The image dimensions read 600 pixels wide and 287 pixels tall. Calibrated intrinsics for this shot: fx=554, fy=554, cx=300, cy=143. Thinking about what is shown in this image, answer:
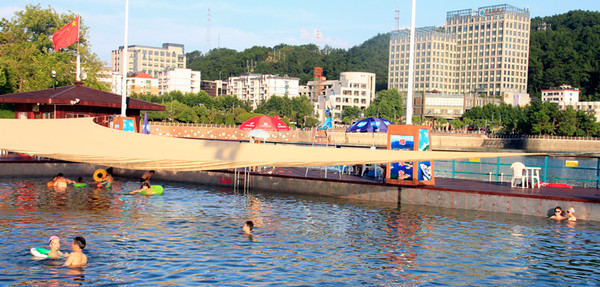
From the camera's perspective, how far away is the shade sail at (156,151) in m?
15.0

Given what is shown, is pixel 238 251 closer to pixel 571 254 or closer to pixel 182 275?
pixel 182 275

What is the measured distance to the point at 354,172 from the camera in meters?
34.7

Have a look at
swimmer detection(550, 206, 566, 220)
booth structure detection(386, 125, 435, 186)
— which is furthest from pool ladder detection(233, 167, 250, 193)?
swimmer detection(550, 206, 566, 220)

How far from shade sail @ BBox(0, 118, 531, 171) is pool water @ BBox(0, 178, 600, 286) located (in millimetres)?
2938

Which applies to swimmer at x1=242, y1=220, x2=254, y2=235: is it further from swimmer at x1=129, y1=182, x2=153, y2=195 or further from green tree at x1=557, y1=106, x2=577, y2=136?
green tree at x1=557, y1=106, x2=577, y2=136

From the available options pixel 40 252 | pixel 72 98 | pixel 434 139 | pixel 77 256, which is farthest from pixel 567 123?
pixel 40 252

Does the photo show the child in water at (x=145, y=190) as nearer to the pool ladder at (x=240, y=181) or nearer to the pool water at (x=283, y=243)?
the pool water at (x=283, y=243)

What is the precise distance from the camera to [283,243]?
737 inches

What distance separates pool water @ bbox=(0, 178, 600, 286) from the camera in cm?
1491

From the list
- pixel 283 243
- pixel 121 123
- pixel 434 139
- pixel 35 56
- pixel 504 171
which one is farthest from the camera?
pixel 434 139

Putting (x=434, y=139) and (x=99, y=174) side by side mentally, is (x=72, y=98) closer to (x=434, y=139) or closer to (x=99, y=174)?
(x=99, y=174)

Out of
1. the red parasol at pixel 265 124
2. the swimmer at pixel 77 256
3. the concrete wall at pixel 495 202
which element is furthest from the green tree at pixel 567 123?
the swimmer at pixel 77 256

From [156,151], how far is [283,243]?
582cm

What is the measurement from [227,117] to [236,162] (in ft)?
448
